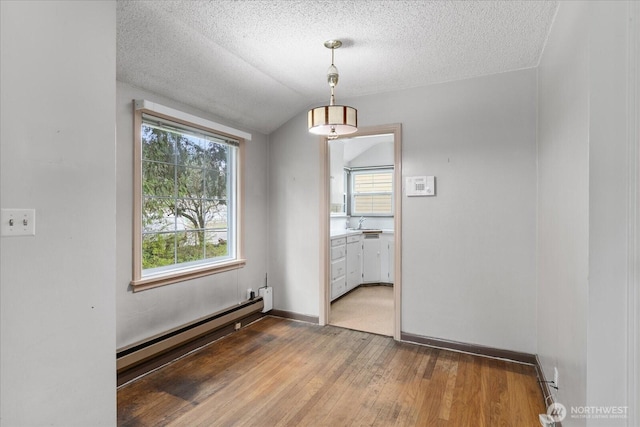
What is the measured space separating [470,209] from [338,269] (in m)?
2.24

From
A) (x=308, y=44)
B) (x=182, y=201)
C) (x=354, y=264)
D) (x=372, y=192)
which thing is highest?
(x=308, y=44)

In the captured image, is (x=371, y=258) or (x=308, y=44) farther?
(x=371, y=258)

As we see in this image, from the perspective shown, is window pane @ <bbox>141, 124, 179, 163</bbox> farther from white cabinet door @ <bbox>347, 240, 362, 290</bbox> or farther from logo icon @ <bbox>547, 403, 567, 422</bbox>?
logo icon @ <bbox>547, 403, 567, 422</bbox>

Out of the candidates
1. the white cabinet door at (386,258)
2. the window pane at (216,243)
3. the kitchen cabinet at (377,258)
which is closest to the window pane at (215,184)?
the window pane at (216,243)

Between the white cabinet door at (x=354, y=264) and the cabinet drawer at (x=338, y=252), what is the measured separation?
150 mm

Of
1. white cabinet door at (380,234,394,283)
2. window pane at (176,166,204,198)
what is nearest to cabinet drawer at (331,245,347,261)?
white cabinet door at (380,234,394,283)

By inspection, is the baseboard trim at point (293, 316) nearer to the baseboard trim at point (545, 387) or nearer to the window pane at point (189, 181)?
the window pane at point (189, 181)

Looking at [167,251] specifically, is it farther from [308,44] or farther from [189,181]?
[308,44]

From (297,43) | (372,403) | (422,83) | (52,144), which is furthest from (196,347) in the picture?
(422,83)

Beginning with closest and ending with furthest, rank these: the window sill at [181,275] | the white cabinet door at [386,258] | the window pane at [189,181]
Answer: the window sill at [181,275] < the window pane at [189,181] < the white cabinet door at [386,258]

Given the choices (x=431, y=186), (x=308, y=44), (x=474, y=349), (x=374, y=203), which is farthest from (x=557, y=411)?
(x=374, y=203)

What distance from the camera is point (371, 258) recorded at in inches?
220

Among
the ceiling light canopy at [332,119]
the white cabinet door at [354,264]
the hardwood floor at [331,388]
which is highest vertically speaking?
the ceiling light canopy at [332,119]

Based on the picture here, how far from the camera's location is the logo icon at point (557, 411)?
175 centimetres
